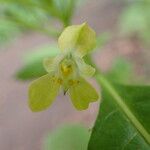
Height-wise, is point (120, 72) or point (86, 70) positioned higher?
point (86, 70)

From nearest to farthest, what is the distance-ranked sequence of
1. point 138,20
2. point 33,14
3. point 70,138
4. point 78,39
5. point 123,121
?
point 78,39
point 123,121
point 70,138
point 33,14
point 138,20

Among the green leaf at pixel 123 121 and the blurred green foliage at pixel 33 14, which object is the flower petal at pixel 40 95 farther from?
the blurred green foliage at pixel 33 14

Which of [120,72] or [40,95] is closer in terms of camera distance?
[40,95]

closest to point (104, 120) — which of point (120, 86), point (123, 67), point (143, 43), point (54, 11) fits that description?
point (120, 86)

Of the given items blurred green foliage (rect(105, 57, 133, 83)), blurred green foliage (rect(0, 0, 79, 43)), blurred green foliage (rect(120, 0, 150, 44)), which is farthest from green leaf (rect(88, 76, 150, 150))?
blurred green foliage (rect(120, 0, 150, 44))

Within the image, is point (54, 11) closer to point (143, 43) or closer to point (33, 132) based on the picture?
point (33, 132)

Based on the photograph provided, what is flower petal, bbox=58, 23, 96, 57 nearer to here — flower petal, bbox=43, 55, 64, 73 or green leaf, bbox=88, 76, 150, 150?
flower petal, bbox=43, 55, 64, 73

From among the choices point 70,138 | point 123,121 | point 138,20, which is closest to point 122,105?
point 123,121

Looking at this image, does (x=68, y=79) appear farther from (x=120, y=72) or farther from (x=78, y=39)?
(x=120, y=72)
